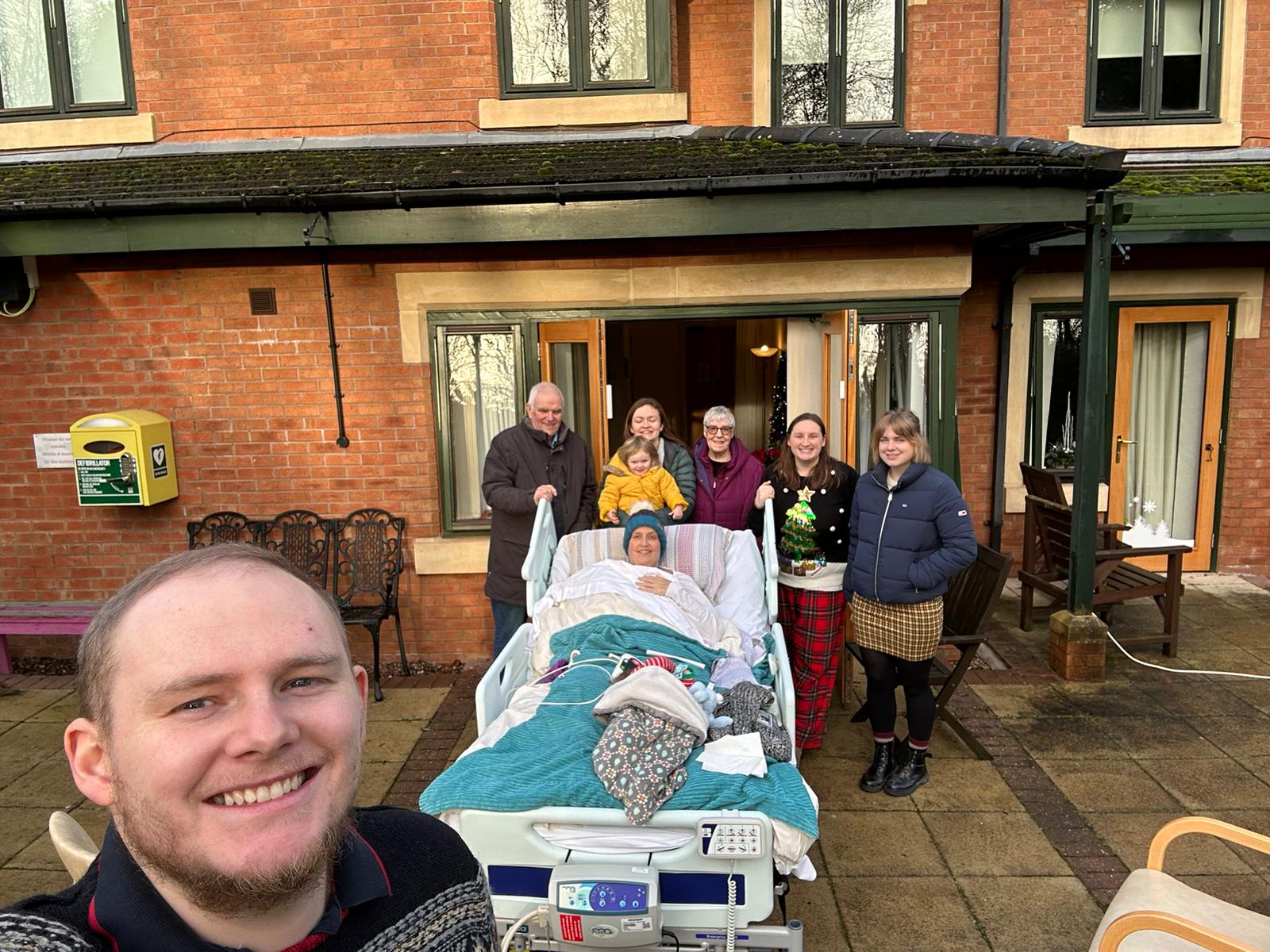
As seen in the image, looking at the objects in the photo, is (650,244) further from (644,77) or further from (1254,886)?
(1254,886)

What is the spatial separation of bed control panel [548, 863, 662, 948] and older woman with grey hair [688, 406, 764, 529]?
2.58m

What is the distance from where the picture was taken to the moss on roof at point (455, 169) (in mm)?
4914

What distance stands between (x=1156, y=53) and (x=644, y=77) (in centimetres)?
450

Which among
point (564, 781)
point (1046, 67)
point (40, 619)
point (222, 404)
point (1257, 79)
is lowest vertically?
point (40, 619)

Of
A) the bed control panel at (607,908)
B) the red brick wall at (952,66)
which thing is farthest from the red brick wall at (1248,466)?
the bed control panel at (607,908)

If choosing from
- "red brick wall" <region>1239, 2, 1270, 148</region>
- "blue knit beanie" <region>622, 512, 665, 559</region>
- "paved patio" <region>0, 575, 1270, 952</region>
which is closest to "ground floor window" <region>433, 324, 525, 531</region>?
"paved patio" <region>0, 575, 1270, 952</region>

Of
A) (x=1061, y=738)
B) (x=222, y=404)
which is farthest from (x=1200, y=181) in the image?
(x=222, y=404)

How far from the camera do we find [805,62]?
7070mm

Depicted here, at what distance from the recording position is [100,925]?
0.98m

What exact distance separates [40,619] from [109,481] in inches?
43.1

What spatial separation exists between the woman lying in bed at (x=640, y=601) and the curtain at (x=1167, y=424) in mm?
5282

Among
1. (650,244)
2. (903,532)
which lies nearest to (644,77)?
(650,244)

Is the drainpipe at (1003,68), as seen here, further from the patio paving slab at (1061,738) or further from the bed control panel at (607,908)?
the bed control panel at (607,908)

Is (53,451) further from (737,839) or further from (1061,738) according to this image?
(1061,738)
